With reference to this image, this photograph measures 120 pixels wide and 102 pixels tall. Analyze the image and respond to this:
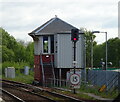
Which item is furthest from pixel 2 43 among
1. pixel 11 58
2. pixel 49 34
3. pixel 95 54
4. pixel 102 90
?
pixel 102 90

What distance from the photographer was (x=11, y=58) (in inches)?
3174

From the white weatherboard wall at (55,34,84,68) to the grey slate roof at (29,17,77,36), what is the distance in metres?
0.94

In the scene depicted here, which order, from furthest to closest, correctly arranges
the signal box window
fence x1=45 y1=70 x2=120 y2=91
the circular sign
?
the signal box window, fence x1=45 y1=70 x2=120 y2=91, the circular sign

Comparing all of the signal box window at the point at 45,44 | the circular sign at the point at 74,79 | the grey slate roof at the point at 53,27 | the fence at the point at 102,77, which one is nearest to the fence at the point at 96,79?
the fence at the point at 102,77

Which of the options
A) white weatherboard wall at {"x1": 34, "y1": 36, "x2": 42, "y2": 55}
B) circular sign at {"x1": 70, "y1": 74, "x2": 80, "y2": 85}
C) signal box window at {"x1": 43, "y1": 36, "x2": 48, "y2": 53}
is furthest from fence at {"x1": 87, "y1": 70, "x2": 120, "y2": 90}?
white weatherboard wall at {"x1": 34, "y1": 36, "x2": 42, "y2": 55}

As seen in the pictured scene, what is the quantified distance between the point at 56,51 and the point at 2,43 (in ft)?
162

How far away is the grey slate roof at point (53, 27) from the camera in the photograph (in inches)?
1357

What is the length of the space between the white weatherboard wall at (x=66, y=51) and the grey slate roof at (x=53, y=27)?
3.08 ft

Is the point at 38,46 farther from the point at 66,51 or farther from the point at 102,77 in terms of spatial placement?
the point at 102,77

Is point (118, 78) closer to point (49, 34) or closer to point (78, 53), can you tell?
point (78, 53)

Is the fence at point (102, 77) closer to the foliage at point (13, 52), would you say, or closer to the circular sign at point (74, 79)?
the circular sign at point (74, 79)

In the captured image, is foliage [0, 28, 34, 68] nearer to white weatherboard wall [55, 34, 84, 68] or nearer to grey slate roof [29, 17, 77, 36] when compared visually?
grey slate roof [29, 17, 77, 36]

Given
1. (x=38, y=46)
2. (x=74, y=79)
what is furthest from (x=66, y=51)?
(x=74, y=79)

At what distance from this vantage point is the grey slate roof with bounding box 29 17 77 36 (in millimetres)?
34469
